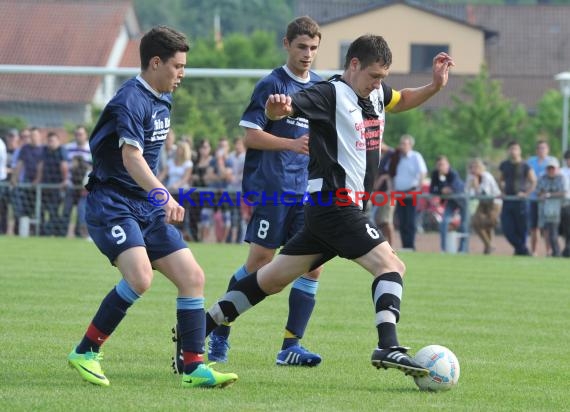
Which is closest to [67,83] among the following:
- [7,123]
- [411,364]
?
[7,123]

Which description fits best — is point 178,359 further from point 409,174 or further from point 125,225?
point 409,174

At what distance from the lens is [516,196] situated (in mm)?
19641

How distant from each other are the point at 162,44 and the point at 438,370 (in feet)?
7.80

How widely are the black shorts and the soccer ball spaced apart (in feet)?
2.30

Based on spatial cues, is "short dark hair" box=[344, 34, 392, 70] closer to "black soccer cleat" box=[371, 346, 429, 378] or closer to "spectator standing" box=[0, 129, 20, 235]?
"black soccer cleat" box=[371, 346, 429, 378]

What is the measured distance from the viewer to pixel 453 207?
2014 centimetres

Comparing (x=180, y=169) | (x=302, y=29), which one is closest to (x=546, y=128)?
(x=180, y=169)

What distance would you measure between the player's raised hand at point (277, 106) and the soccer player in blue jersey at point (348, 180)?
0.05 metres

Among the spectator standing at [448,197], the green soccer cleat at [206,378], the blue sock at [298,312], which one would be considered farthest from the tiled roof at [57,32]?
the green soccer cleat at [206,378]

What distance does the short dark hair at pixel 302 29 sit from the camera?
7.79 metres

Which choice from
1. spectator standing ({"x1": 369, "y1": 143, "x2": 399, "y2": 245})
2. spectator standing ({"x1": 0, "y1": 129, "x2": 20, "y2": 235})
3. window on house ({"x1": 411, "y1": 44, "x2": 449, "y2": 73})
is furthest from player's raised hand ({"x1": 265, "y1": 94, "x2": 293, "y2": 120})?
window on house ({"x1": 411, "y1": 44, "x2": 449, "y2": 73})

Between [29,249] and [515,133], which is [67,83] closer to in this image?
[29,249]

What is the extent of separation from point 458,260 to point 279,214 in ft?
33.8

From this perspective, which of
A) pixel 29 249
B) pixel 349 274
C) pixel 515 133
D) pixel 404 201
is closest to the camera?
pixel 349 274
